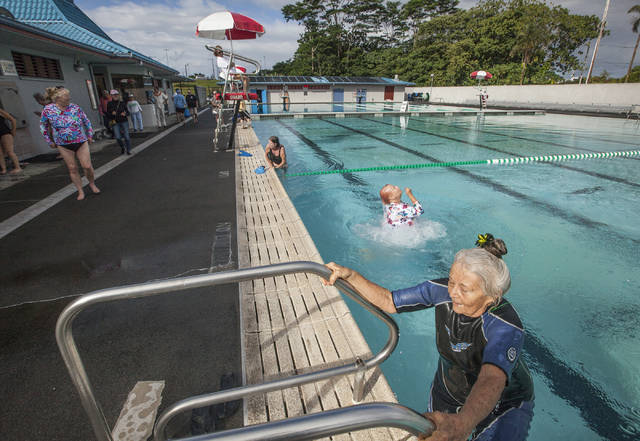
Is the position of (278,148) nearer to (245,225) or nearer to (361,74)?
(245,225)

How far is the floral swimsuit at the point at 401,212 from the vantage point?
510 centimetres

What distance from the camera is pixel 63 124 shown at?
4996 mm

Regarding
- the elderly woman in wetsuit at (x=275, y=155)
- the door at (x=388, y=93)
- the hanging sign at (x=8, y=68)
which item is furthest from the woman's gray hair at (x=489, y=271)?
the door at (x=388, y=93)

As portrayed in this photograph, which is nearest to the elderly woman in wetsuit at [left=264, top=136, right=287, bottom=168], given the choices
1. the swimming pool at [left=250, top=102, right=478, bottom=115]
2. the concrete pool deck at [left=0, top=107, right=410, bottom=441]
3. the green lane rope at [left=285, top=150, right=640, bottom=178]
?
the green lane rope at [left=285, top=150, right=640, bottom=178]

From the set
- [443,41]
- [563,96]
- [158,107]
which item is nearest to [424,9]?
[443,41]

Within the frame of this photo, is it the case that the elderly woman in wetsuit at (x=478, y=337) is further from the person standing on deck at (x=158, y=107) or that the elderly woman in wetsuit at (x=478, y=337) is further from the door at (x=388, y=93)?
the door at (x=388, y=93)

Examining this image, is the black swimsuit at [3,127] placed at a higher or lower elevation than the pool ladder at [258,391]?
higher

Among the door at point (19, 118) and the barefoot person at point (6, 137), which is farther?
the door at point (19, 118)

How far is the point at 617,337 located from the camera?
12.1 ft

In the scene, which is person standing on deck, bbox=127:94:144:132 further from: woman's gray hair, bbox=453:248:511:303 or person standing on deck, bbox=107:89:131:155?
woman's gray hair, bbox=453:248:511:303

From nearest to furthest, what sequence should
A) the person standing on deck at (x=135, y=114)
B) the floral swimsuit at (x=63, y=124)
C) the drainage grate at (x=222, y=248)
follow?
the drainage grate at (x=222, y=248)
the floral swimsuit at (x=63, y=124)
the person standing on deck at (x=135, y=114)

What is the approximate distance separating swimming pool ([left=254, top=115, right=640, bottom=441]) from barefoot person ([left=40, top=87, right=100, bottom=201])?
4.31m

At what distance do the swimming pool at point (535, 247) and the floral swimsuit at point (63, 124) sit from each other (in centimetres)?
437

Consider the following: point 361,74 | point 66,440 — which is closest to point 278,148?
point 66,440
